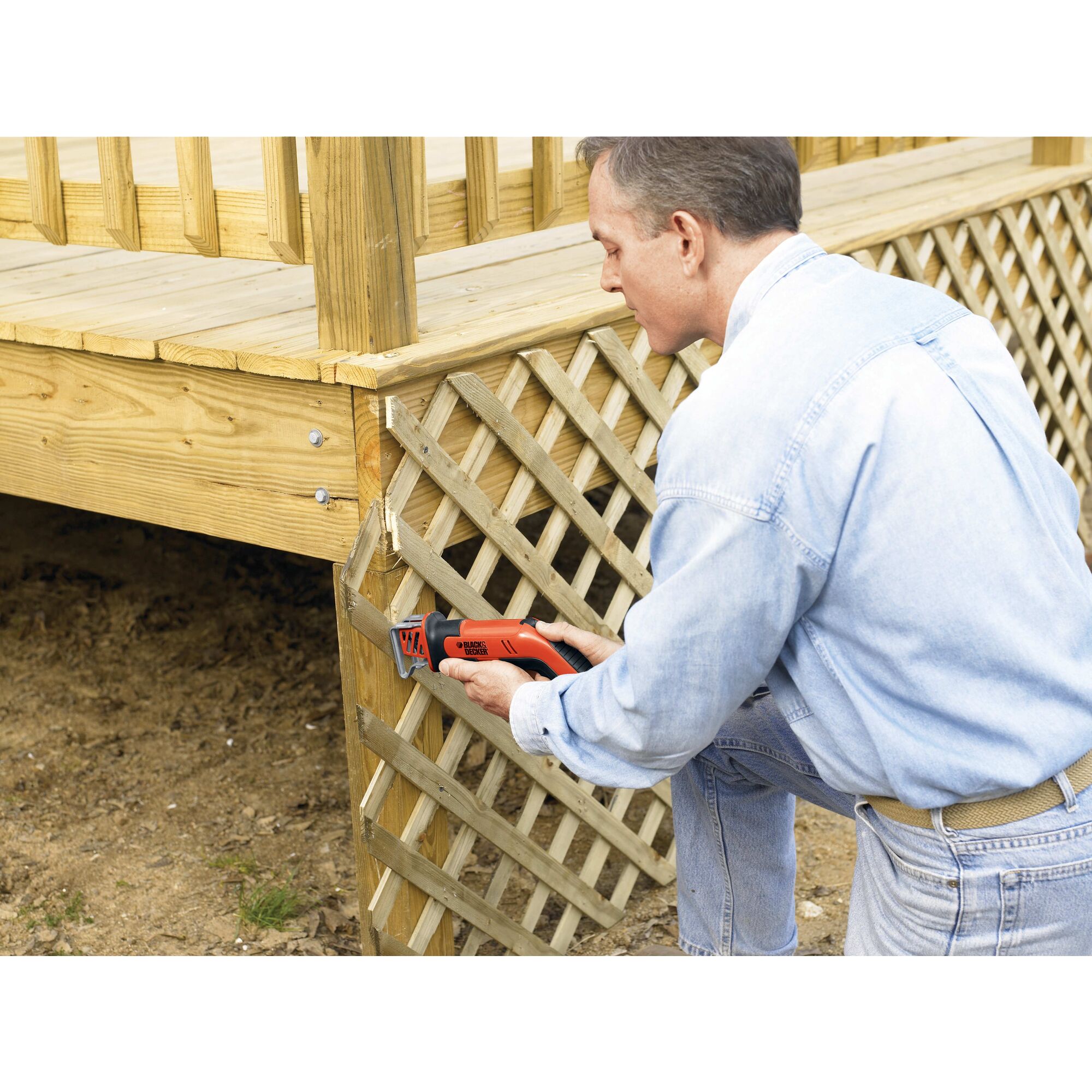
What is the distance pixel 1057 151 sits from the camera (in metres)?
4.45

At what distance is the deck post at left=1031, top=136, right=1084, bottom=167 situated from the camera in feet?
14.6

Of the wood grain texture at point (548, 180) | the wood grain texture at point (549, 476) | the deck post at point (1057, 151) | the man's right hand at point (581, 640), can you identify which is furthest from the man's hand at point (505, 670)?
the deck post at point (1057, 151)

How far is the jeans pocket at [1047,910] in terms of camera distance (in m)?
1.60

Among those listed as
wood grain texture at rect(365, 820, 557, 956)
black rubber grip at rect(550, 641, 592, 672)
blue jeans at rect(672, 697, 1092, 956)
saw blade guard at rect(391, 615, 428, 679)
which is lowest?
wood grain texture at rect(365, 820, 557, 956)

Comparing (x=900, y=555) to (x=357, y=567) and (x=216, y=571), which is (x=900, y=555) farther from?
(x=216, y=571)

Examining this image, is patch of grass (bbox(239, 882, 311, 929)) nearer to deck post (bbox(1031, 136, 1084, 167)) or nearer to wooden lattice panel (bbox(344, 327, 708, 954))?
wooden lattice panel (bbox(344, 327, 708, 954))

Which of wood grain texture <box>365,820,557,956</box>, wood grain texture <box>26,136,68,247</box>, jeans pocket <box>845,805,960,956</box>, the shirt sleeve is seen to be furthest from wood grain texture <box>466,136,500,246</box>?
jeans pocket <box>845,805,960,956</box>

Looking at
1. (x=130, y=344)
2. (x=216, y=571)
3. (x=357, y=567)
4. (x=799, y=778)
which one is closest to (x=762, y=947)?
(x=799, y=778)

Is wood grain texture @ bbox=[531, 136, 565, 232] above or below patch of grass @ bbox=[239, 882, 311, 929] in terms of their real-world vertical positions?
above

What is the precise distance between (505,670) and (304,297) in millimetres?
1114

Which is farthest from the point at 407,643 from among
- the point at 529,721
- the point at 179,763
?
the point at 179,763

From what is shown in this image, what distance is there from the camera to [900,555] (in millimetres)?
1496

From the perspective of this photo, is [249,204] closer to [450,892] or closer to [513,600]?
[513,600]

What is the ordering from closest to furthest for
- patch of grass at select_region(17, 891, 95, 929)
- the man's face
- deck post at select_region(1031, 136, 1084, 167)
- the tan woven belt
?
the tan woven belt → the man's face → patch of grass at select_region(17, 891, 95, 929) → deck post at select_region(1031, 136, 1084, 167)
